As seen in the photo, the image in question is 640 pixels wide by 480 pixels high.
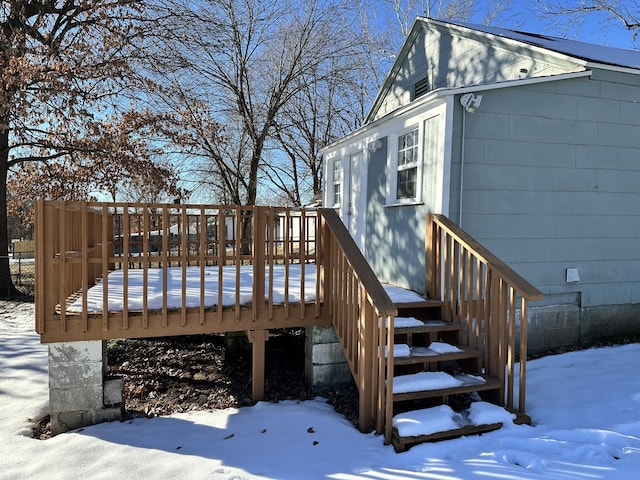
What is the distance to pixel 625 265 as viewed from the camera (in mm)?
5426

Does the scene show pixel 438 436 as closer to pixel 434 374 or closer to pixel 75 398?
pixel 434 374

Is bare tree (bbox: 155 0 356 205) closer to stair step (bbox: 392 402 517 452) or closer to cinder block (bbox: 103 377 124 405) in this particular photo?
cinder block (bbox: 103 377 124 405)

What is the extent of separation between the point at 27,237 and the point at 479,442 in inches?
1791

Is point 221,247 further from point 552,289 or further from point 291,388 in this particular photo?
point 552,289

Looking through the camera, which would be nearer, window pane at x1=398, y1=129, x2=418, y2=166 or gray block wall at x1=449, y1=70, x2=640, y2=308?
gray block wall at x1=449, y1=70, x2=640, y2=308

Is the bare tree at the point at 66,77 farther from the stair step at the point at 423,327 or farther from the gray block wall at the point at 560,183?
the stair step at the point at 423,327

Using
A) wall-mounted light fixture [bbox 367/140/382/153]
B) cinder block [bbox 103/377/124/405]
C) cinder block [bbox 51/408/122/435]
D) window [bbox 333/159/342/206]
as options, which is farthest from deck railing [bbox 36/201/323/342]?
window [bbox 333/159/342/206]

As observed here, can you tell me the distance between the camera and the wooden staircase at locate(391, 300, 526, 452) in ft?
9.84

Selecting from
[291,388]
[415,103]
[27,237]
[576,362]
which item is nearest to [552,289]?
[576,362]

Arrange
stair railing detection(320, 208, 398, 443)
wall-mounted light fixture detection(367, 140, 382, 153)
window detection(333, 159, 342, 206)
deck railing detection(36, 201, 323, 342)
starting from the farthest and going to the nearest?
window detection(333, 159, 342, 206) → wall-mounted light fixture detection(367, 140, 382, 153) → deck railing detection(36, 201, 323, 342) → stair railing detection(320, 208, 398, 443)

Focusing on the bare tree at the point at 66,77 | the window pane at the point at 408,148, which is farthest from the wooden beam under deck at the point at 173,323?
the bare tree at the point at 66,77

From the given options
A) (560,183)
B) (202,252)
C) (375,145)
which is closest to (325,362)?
(202,252)

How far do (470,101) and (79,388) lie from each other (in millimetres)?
4576

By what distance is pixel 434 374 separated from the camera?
341 centimetres
